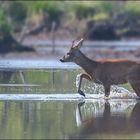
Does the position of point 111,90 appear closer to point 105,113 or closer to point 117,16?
point 105,113

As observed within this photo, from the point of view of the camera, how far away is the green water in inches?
643

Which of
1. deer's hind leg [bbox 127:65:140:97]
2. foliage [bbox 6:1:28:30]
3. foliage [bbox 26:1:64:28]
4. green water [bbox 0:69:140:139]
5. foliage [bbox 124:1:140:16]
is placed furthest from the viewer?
foliage [bbox 124:1:140:16]

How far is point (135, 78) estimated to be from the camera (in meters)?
22.2

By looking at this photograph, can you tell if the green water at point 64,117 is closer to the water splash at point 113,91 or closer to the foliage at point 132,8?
the water splash at point 113,91

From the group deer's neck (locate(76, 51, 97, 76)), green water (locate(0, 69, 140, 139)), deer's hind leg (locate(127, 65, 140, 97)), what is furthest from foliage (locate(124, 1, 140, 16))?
deer's hind leg (locate(127, 65, 140, 97))

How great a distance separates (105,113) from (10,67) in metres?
13.4

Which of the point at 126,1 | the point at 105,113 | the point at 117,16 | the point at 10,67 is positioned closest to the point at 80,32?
the point at 117,16

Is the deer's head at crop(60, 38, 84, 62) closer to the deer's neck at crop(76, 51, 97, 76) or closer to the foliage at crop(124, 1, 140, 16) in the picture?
the deer's neck at crop(76, 51, 97, 76)

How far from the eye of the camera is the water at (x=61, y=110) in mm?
16527

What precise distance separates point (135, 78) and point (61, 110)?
3236 millimetres


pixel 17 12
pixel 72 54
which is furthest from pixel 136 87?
pixel 17 12

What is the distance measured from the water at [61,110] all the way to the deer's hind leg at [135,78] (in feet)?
0.87

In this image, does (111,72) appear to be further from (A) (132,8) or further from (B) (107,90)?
(A) (132,8)

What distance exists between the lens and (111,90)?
2364 cm
